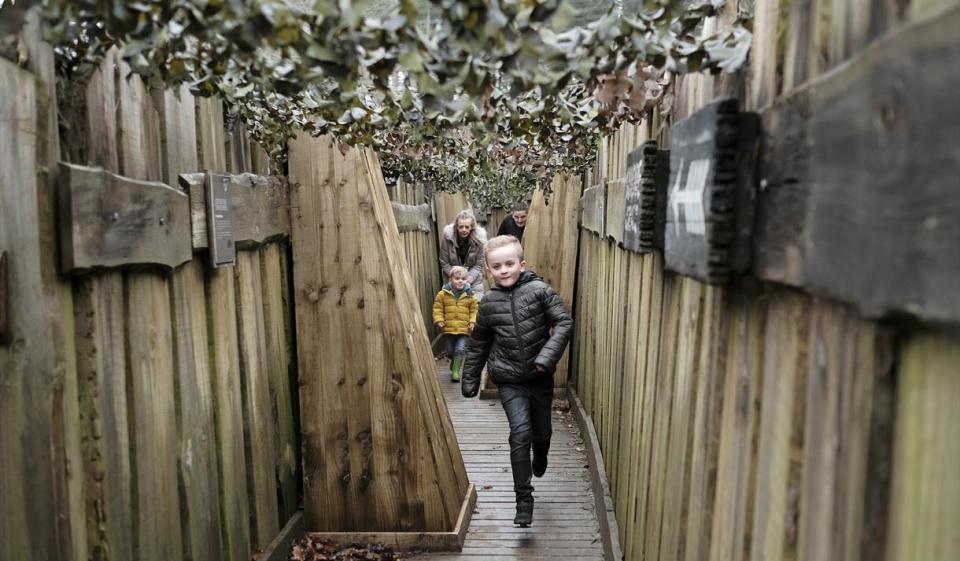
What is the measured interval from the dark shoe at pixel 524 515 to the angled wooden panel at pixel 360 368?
0.57m

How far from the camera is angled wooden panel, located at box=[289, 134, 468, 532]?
15.7 feet

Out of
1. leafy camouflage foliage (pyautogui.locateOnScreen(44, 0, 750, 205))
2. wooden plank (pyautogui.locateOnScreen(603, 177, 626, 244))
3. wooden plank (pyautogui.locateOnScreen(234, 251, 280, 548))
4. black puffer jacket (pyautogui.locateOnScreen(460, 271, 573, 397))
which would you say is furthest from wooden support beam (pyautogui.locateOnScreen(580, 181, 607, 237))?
leafy camouflage foliage (pyautogui.locateOnScreen(44, 0, 750, 205))

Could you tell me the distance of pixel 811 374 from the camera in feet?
4.83

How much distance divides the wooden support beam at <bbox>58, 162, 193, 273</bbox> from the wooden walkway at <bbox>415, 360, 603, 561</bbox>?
2.80 m

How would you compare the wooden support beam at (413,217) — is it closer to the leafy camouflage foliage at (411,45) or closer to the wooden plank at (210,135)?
the wooden plank at (210,135)

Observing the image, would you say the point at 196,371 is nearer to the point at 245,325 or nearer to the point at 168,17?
the point at 245,325

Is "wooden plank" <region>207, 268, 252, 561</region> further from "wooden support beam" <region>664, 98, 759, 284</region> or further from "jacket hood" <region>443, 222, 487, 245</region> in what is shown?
"jacket hood" <region>443, 222, 487, 245</region>

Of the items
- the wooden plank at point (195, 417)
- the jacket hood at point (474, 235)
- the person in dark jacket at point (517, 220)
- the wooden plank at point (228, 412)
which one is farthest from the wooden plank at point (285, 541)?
the person in dark jacket at point (517, 220)

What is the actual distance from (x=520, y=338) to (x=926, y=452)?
14.8 ft

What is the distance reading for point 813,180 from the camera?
1384mm

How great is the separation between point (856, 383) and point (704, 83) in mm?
Answer: 1487

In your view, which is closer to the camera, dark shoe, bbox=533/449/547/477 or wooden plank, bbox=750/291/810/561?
wooden plank, bbox=750/291/810/561

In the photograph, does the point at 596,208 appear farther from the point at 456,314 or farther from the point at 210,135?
the point at 456,314

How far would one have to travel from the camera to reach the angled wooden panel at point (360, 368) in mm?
4789
